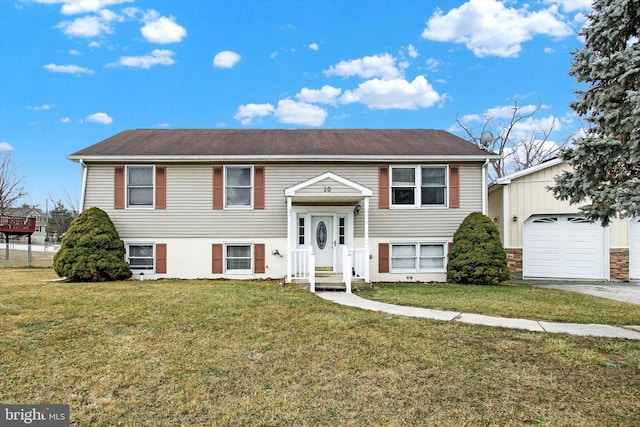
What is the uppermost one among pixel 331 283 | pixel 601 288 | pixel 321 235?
pixel 321 235

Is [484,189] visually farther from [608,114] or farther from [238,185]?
[238,185]

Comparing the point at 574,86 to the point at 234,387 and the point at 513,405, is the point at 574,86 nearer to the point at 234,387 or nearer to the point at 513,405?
the point at 513,405

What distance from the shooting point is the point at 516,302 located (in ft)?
25.4

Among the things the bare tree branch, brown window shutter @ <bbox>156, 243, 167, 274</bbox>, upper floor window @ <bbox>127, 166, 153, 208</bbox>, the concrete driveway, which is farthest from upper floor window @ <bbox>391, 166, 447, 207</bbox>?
the bare tree branch

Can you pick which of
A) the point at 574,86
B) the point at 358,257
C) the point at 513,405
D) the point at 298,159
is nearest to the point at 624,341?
the point at 513,405

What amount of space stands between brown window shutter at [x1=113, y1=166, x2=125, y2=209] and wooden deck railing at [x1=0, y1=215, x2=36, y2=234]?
8.34m

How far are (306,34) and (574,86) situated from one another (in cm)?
1305

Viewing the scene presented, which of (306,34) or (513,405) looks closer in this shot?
(513,405)

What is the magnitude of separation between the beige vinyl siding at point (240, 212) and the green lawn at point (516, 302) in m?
2.37

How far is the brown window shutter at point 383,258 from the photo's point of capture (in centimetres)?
1157

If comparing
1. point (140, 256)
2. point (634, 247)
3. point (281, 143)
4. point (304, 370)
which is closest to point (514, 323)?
point (304, 370)

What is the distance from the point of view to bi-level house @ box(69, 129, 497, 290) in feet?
37.4

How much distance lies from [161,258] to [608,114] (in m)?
11.3

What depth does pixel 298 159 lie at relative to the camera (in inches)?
448
